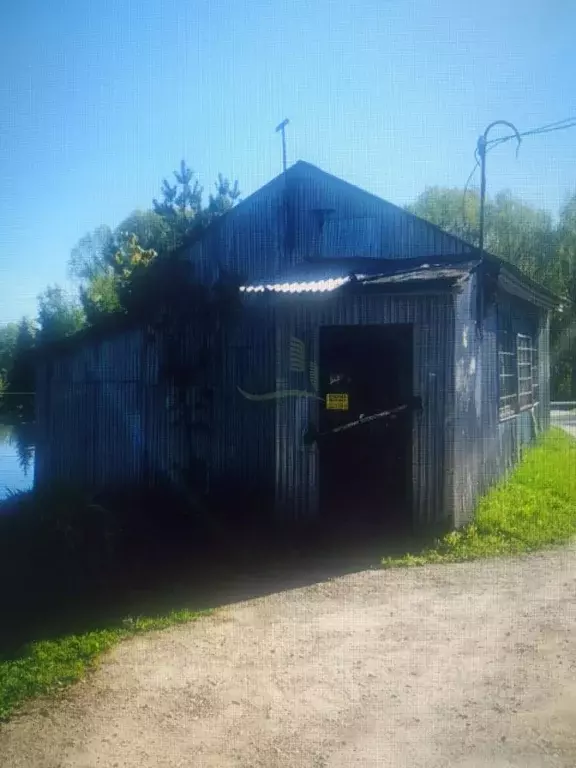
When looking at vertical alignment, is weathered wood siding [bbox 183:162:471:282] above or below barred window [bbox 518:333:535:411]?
above

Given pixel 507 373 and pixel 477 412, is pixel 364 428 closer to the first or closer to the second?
pixel 477 412

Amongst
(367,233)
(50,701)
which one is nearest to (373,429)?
(367,233)

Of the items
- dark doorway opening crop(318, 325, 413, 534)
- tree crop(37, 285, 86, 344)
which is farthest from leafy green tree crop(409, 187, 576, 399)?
dark doorway opening crop(318, 325, 413, 534)

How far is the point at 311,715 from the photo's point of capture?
432cm

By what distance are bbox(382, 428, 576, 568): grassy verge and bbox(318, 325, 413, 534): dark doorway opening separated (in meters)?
0.96

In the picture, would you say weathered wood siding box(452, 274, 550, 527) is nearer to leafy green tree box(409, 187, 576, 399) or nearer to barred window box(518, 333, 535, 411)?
barred window box(518, 333, 535, 411)

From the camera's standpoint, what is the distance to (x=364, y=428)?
9.60m

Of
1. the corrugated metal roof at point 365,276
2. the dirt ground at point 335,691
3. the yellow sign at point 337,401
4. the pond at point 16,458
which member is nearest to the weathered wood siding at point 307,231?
the corrugated metal roof at point 365,276

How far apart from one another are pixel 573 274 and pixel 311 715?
1359 inches

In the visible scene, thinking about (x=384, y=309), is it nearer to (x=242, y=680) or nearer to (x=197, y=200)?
(x=242, y=680)

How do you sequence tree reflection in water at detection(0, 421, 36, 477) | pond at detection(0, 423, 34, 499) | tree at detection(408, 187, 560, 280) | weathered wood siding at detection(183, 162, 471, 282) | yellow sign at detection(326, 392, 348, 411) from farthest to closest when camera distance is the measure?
tree at detection(408, 187, 560, 280)
tree reflection in water at detection(0, 421, 36, 477)
pond at detection(0, 423, 34, 499)
weathered wood siding at detection(183, 162, 471, 282)
yellow sign at detection(326, 392, 348, 411)

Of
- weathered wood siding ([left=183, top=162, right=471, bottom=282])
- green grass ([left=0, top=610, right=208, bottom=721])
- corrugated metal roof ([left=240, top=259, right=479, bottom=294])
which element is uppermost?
weathered wood siding ([left=183, top=162, right=471, bottom=282])

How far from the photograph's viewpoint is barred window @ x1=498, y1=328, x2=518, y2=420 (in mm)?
12094

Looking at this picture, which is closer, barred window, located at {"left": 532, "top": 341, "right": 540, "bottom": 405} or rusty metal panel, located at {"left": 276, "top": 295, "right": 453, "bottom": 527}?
rusty metal panel, located at {"left": 276, "top": 295, "right": 453, "bottom": 527}
